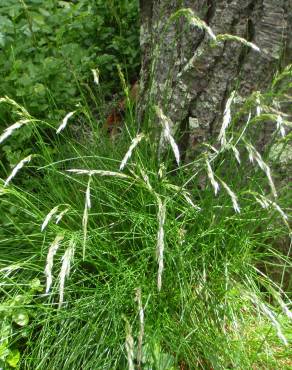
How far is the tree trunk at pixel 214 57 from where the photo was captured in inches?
92.8

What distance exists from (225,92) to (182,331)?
103 centimetres

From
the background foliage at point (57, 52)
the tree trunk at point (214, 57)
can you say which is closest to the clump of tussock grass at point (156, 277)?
the tree trunk at point (214, 57)

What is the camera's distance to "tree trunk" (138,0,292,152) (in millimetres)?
2357

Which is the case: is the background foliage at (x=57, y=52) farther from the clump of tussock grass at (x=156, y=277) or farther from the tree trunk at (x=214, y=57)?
the clump of tussock grass at (x=156, y=277)

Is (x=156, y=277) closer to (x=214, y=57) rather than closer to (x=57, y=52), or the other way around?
(x=214, y=57)

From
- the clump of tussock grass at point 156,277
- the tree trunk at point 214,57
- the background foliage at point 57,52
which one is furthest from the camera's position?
the background foliage at point 57,52

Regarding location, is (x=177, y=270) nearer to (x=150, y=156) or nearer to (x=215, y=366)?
(x=215, y=366)

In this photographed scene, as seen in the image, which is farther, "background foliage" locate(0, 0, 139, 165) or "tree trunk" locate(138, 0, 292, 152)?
"background foliage" locate(0, 0, 139, 165)

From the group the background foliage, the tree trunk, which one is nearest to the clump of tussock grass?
the tree trunk

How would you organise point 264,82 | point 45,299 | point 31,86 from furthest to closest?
point 31,86, point 264,82, point 45,299

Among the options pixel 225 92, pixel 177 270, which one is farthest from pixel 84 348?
pixel 225 92

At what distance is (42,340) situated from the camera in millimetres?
2123

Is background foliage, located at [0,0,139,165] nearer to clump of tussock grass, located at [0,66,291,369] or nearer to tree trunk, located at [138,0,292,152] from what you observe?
tree trunk, located at [138,0,292,152]

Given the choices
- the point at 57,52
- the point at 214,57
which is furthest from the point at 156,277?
the point at 57,52
